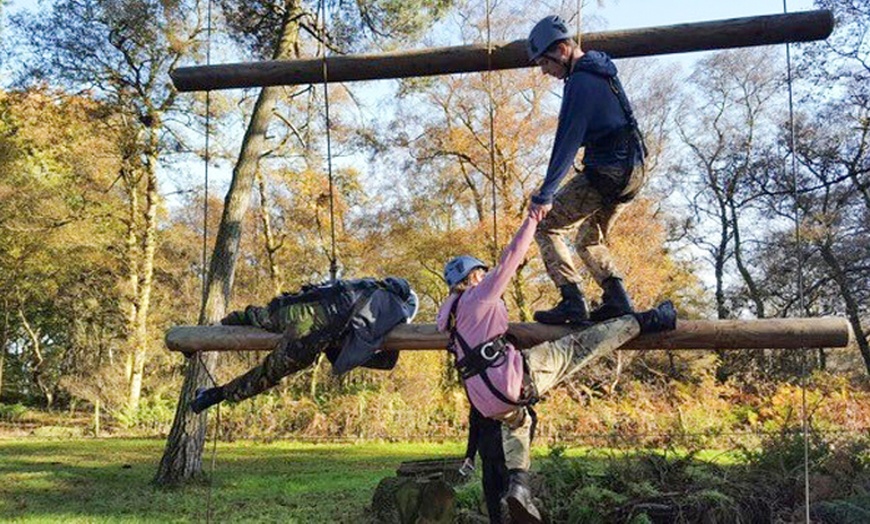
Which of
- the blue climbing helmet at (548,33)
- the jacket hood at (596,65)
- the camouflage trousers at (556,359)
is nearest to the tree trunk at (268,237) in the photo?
the camouflage trousers at (556,359)

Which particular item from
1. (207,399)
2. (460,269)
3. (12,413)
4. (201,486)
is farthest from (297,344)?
(12,413)

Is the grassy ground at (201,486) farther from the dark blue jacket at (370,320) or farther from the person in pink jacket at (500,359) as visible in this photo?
the person in pink jacket at (500,359)

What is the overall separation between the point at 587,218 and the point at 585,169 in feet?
1.27

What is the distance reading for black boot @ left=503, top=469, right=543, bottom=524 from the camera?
11.9 feet

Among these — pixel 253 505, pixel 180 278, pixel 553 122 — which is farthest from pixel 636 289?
pixel 180 278

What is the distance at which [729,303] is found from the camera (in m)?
27.7

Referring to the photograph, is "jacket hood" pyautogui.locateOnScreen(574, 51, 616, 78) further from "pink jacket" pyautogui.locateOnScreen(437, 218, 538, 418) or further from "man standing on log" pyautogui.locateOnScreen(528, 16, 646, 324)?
"pink jacket" pyautogui.locateOnScreen(437, 218, 538, 418)

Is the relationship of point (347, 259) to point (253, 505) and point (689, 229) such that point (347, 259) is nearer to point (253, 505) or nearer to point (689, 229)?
point (689, 229)

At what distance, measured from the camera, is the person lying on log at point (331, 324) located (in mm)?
4770

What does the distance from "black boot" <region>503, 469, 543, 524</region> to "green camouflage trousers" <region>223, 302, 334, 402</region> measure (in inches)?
65.4

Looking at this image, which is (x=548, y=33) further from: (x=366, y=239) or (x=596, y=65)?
(x=366, y=239)

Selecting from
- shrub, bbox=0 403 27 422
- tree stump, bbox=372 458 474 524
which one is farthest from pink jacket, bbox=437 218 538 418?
shrub, bbox=0 403 27 422

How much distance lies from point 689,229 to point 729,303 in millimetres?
3215

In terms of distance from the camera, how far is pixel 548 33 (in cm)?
419
